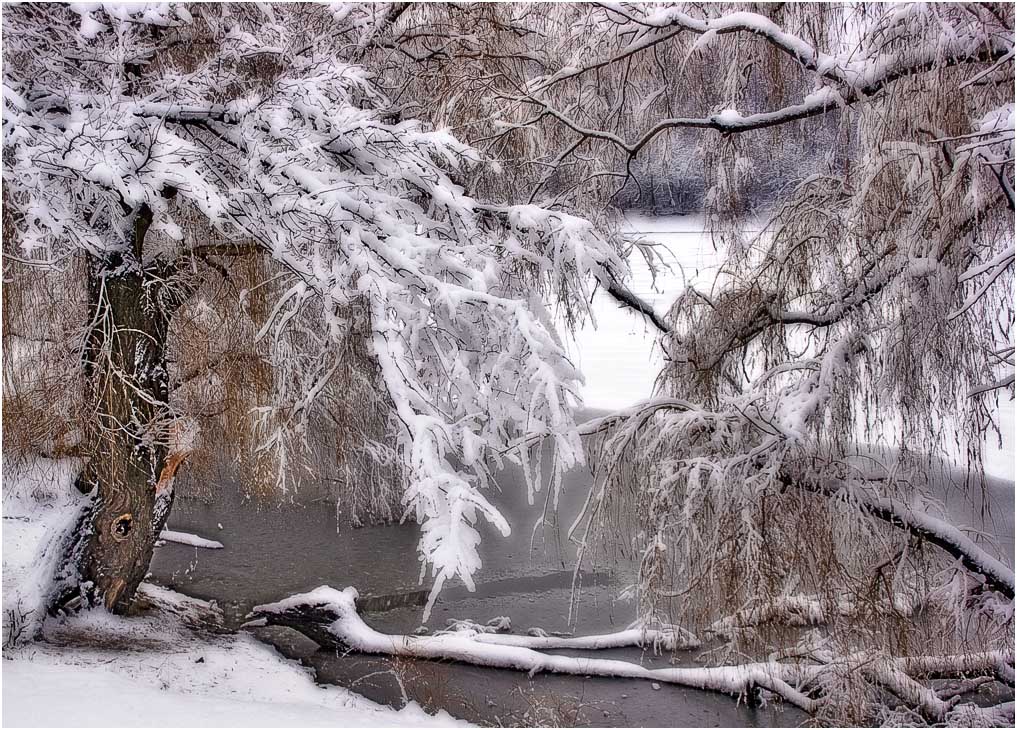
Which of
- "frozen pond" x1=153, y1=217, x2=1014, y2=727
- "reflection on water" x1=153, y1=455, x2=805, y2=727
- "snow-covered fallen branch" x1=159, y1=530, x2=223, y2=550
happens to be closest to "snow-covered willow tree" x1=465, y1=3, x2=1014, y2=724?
"frozen pond" x1=153, y1=217, x2=1014, y2=727

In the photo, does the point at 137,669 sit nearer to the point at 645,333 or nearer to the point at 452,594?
the point at 452,594

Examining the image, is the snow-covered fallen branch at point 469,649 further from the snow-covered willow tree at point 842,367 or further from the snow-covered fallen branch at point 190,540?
the snow-covered fallen branch at point 190,540

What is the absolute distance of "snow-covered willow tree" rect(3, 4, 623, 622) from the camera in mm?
2734

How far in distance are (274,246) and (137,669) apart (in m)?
2.29

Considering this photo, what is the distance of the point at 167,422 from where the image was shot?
3600mm

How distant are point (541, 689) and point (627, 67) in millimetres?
3396

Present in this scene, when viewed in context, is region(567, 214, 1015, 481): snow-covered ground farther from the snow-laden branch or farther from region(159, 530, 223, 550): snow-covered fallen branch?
region(159, 530, 223, 550): snow-covered fallen branch

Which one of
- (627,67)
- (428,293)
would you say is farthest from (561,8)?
(428,293)

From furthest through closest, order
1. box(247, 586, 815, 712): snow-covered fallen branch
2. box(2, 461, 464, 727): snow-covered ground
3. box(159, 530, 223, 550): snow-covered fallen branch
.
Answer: box(159, 530, 223, 550): snow-covered fallen branch → box(247, 586, 815, 712): snow-covered fallen branch → box(2, 461, 464, 727): snow-covered ground

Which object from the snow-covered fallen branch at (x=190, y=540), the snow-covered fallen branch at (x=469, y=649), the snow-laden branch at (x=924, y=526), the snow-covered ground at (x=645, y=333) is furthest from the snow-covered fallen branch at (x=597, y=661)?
the snow-covered fallen branch at (x=190, y=540)

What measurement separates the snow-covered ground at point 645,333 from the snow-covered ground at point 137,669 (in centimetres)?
210

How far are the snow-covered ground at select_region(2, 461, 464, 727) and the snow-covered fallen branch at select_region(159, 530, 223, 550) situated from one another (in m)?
0.96

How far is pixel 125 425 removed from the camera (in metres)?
3.57

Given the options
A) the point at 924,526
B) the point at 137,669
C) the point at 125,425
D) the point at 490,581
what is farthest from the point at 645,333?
the point at 137,669
